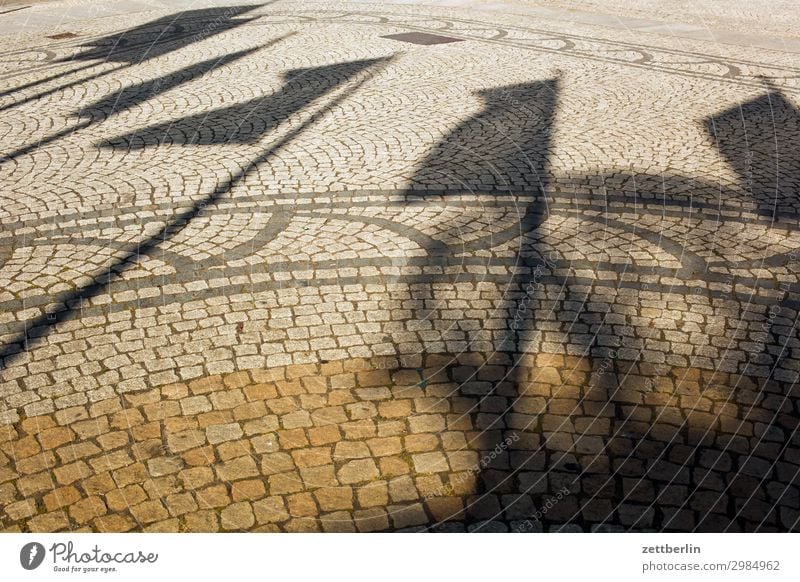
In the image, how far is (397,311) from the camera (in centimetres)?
605

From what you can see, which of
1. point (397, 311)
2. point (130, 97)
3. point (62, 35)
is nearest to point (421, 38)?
point (130, 97)

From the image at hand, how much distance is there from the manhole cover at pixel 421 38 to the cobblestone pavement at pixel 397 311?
399 cm

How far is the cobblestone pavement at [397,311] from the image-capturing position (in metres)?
4.45

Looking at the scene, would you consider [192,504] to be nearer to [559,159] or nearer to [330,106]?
[559,159]

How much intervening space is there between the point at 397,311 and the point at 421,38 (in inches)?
419

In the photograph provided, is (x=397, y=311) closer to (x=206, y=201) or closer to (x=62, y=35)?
(x=206, y=201)

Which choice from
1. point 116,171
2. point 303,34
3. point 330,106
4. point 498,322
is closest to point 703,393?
point 498,322

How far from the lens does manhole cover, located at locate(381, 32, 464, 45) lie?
1528 cm

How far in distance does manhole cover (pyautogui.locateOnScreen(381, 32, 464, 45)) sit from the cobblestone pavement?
3.99 m

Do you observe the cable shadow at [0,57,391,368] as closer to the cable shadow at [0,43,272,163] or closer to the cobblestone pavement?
the cobblestone pavement

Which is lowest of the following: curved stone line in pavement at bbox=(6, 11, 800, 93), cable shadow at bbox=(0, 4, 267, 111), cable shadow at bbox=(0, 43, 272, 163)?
curved stone line in pavement at bbox=(6, 11, 800, 93)

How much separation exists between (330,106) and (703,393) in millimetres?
7247

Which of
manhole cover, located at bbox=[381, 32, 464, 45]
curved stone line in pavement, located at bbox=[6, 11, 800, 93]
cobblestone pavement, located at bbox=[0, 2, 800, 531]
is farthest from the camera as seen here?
manhole cover, located at bbox=[381, 32, 464, 45]

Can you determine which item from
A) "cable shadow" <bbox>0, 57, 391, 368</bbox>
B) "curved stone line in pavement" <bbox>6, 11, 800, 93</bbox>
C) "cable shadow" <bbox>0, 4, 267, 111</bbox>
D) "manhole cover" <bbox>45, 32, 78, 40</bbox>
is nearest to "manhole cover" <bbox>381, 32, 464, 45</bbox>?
"curved stone line in pavement" <bbox>6, 11, 800, 93</bbox>
